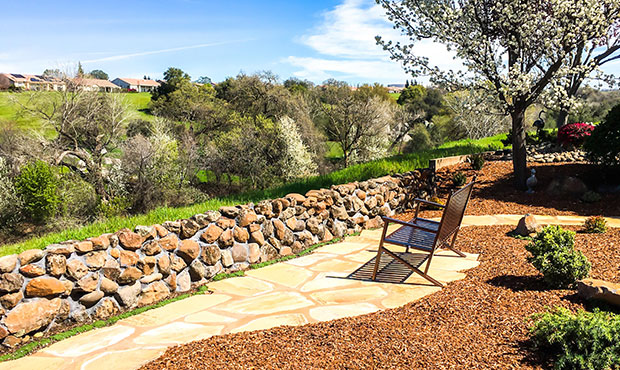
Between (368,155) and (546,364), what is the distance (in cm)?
3138

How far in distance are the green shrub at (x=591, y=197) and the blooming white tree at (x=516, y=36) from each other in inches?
51.2

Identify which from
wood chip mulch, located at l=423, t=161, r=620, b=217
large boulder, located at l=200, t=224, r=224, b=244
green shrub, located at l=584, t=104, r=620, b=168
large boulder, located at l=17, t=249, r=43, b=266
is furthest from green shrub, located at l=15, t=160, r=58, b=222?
green shrub, located at l=584, t=104, r=620, b=168

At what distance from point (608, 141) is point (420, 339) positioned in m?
7.95

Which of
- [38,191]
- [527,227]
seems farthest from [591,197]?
[38,191]

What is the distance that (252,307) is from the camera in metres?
4.06

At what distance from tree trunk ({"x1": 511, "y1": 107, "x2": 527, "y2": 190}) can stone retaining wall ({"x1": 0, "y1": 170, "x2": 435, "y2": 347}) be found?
15.7 ft

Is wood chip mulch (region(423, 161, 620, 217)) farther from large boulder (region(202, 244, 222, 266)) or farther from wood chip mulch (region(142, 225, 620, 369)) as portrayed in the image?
large boulder (region(202, 244, 222, 266))

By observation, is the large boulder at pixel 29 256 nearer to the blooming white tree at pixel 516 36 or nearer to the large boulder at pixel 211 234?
the large boulder at pixel 211 234

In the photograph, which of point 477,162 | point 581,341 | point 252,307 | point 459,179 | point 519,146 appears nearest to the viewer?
point 581,341

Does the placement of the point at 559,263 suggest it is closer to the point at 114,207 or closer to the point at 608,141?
the point at 608,141

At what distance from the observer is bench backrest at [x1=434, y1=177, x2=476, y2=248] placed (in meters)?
4.28

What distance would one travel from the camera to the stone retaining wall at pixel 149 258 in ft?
11.8

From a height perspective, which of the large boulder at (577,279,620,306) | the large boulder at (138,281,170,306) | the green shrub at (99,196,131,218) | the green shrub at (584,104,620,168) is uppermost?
the green shrub at (584,104,620,168)

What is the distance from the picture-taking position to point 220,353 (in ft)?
9.61
